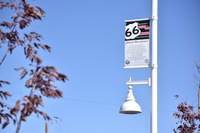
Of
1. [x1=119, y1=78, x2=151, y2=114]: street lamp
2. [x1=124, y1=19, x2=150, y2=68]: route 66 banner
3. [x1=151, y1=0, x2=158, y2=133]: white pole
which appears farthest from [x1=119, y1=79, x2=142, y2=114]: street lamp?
[x1=124, y1=19, x2=150, y2=68]: route 66 banner

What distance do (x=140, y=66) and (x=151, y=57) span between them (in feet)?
0.68

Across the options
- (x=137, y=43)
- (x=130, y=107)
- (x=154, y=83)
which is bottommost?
(x=130, y=107)

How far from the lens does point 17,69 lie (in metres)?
4.40

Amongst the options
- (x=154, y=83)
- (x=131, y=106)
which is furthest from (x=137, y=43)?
(x=131, y=106)

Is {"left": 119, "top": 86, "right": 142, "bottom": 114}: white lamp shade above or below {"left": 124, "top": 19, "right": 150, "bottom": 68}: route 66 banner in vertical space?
below

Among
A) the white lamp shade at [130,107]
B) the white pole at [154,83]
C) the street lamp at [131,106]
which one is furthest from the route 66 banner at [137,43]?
the white lamp shade at [130,107]

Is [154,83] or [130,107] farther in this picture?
[130,107]

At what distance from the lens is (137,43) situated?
7266mm

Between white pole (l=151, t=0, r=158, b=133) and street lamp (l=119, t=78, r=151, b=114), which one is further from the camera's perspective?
street lamp (l=119, t=78, r=151, b=114)

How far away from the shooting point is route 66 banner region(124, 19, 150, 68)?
7.21m

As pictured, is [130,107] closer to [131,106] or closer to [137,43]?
[131,106]

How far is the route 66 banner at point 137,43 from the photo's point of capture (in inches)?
284

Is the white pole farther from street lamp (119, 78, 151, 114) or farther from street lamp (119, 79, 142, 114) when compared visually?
street lamp (119, 79, 142, 114)

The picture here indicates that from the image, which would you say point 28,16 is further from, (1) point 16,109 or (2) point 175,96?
(2) point 175,96
